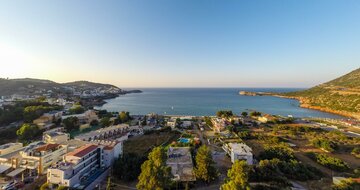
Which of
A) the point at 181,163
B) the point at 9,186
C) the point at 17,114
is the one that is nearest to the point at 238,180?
the point at 181,163

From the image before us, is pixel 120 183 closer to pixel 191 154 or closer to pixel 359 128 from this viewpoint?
pixel 191 154

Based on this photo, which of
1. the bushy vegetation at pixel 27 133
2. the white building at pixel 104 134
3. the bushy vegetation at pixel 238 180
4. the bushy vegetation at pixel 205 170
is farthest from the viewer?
the bushy vegetation at pixel 27 133

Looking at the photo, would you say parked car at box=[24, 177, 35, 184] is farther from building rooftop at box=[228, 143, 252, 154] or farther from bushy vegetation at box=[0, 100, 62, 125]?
bushy vegetation at box=[0, 100, 62, 125]

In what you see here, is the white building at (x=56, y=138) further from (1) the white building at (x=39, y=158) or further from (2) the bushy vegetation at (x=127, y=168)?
(2) the bushy vegetation at (x=127, y=168)

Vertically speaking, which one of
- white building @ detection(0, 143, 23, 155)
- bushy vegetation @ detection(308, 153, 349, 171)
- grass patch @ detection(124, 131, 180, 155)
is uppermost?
white building @ detection(0, 143, 23, 155)

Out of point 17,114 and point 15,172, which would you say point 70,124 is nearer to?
point 17,114

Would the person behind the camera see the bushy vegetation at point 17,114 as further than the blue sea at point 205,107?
No

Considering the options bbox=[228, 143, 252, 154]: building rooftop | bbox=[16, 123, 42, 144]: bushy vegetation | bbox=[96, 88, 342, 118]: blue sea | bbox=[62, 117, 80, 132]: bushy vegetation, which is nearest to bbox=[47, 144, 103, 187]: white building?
bbox=[228, 143, 252, 154]: building rooftop

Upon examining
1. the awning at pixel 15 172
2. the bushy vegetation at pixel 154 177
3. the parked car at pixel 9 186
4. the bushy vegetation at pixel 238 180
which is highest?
the bushy vegetation at pixel 238 180

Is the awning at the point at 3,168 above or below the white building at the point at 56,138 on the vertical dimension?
below

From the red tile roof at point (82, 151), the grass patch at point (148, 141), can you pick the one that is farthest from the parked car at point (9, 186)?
the grass patch at point (148, 141)

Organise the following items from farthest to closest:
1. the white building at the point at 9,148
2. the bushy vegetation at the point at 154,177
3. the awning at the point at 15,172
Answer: the white building at the point at 9,148 → the awning at the point at 15,172 → the bushy vegetation at the point at 154,177
